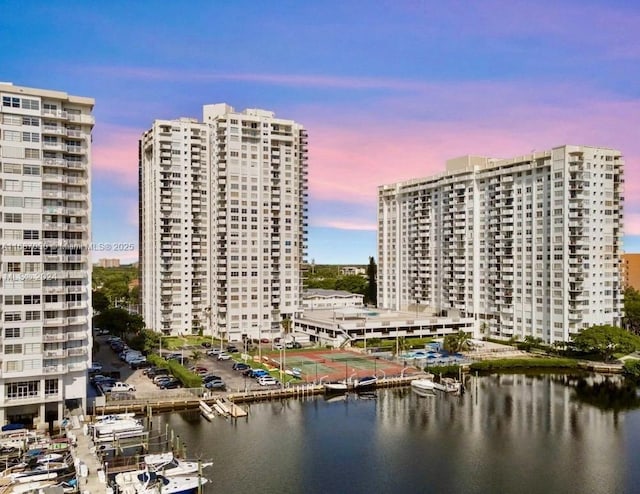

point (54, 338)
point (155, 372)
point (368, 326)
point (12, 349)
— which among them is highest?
point (54, 338)

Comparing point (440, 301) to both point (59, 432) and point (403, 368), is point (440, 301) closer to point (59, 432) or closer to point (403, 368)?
point (403, 368)

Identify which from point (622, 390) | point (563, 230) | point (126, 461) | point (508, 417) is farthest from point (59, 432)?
point (563, 230)

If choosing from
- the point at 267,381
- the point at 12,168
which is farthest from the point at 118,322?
the point at 12,168

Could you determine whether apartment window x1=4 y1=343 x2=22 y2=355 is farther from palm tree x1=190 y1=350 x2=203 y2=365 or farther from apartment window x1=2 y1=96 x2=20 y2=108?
palm tree x1=190 y1=350 x2=203 y2=365

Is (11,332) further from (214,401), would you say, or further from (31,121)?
(214,401)

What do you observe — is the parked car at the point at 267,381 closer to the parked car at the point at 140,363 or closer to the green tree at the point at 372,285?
the parked car at the point at 140,363

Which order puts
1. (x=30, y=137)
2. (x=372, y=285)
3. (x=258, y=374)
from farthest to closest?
(x=372, y=285) → (x=258, y=374) → (x=30, y=137)

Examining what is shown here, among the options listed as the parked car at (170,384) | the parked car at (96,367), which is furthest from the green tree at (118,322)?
the parked car at (170,384)

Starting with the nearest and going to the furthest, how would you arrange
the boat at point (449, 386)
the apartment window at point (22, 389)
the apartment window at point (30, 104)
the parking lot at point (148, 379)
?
1. the apartment window at point (22, 389)
2. the apartment window at point (30, 104)
3. the parking lot at point (148, 379)
4. the boat at point (449, 386)
